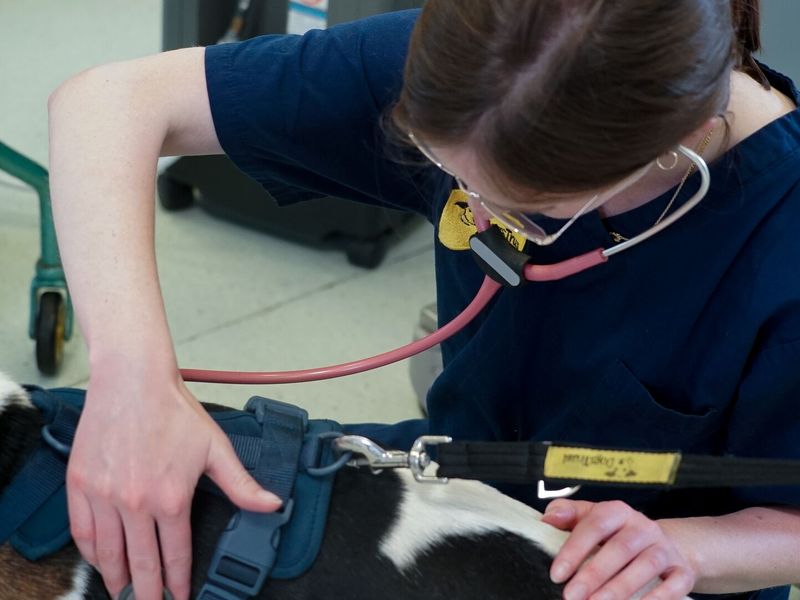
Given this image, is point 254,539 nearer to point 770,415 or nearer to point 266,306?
point 770,415

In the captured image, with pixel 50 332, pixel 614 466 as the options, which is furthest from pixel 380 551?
pixel 50 332

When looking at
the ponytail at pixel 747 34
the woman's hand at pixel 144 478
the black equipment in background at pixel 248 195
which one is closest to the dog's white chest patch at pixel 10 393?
the woman's hand at pixel 144 478

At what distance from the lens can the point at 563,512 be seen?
3.00 feet

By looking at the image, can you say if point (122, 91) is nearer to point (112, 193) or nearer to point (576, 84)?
point (112, 193)

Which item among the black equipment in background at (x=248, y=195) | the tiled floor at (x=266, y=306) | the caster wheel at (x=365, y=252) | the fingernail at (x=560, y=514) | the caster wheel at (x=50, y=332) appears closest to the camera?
the fingernail at (x=560, y=514)

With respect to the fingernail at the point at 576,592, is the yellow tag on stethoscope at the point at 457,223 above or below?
above

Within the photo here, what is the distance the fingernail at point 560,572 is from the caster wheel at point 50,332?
120 centimetres

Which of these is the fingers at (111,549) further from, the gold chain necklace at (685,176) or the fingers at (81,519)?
the gold chain necklace at (685,176)

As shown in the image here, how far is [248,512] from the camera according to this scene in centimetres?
85

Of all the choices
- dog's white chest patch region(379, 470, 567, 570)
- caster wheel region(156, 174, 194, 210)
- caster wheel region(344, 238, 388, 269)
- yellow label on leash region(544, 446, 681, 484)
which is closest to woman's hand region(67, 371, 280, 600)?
dog's white chest patch region(379, 470, 567, 570)

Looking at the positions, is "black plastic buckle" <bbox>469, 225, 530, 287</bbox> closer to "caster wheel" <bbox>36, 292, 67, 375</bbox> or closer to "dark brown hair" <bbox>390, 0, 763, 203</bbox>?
"dark brown hair" <bbox>390, 0, 763, 203</bbox>

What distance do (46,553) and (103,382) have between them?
0.52 feet

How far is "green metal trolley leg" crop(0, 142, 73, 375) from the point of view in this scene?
180 cm

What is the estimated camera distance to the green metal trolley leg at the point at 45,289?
1797 mm
